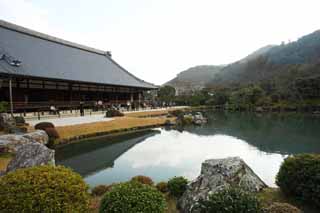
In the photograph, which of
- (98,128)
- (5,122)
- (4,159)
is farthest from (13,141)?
(98,128)

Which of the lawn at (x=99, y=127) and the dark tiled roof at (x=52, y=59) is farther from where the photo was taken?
the dark tiled roof at (x=52, y=59)

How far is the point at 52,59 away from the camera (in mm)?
20109

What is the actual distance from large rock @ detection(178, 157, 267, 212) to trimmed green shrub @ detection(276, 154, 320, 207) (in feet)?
2.22

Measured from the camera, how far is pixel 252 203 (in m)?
2.91

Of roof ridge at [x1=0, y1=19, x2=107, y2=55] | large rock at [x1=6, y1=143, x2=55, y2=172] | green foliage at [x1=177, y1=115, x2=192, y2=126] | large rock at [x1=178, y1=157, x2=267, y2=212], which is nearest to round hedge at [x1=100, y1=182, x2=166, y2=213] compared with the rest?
large rock at [x1=178, y1=157, x2=267, y2=212]

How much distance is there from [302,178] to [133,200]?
10.4ft

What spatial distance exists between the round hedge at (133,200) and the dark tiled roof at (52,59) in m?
14.0

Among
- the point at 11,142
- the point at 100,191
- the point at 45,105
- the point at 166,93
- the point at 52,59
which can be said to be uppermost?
the point at 52,59

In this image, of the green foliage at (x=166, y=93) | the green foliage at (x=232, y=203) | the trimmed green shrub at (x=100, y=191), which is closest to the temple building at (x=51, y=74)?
the trimmed green shrub at (x=100, y=191)

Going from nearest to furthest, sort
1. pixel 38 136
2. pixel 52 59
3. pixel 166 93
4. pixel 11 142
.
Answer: pixel 11 142
pixel 38 136
pixel 52 59
pixel 166 93

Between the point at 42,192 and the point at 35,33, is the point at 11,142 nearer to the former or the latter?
the point at 42,192

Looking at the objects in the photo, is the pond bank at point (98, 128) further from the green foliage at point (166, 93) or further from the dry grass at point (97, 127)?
the green foliage at point (166, 93)

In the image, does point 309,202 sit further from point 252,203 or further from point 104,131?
point 104,131

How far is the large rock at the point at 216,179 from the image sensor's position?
3.79 metres
